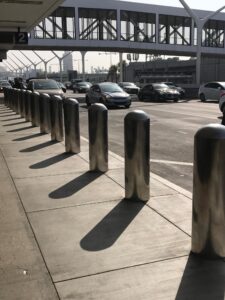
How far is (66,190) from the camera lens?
6.36m

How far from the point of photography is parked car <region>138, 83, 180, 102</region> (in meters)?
32.4

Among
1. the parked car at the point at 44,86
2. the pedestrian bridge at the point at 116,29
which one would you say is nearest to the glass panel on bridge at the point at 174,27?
the pedestrian bridge at the point at 116,29

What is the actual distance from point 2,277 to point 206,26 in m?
64.1

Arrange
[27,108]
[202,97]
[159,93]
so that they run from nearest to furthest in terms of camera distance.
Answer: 1. [27,108]
2. [159,93]
3. [202,97]

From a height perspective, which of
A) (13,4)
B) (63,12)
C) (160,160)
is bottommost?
(160,160)

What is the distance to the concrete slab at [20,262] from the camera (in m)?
3.51

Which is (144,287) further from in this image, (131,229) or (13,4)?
(13,4)

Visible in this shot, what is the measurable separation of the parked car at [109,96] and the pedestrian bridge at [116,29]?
24.7 m

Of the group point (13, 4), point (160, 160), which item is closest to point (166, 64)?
point (13, 4)

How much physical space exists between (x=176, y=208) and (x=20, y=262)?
7.09 ft

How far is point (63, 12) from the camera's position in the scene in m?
53.3

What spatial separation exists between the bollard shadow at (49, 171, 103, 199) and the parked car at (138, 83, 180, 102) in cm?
2568

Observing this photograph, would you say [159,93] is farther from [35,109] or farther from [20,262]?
[20,262]

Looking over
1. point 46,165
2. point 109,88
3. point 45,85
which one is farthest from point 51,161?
point 109,88
